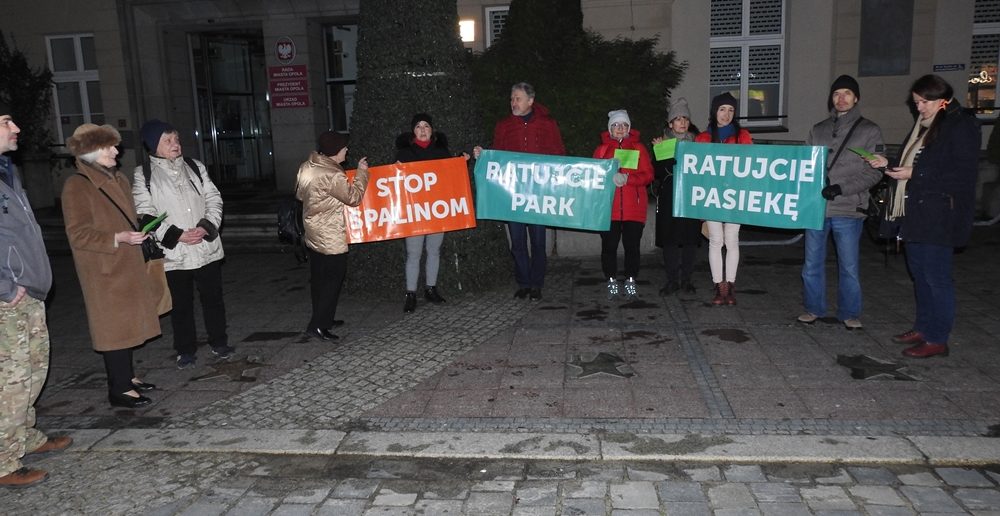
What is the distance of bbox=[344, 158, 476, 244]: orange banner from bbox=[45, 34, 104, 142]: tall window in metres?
12.4

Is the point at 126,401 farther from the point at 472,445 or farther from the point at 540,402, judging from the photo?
the point at 540,402

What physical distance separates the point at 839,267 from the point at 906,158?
110cm

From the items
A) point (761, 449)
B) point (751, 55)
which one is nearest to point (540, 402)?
point (761, 449)

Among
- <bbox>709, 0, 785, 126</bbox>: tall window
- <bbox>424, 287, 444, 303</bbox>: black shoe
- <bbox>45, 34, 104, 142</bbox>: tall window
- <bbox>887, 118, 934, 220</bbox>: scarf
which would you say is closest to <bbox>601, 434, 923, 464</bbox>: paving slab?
<bbox>887, 118, 934, 220</bbox>: scarf

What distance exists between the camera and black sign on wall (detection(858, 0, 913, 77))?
13438 millimetres

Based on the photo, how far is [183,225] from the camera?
226 inches

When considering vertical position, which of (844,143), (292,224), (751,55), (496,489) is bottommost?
(496,489)

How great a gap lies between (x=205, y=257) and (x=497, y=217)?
2815 mm

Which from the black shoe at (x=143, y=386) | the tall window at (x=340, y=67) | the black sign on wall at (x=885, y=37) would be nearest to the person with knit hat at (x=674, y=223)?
the black shoe at (x=143, y=386)

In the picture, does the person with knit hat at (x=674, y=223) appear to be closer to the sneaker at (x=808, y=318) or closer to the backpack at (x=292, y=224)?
the sneaker at (x=808, y=318)

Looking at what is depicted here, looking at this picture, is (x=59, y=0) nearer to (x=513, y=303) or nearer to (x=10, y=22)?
(x=10, y=22)

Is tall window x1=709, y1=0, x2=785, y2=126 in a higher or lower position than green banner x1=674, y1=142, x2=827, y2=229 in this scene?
higher

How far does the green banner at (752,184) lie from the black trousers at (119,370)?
485 centimetres

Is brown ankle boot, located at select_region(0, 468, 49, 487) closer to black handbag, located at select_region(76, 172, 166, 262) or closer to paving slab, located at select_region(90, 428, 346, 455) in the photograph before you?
paving slab, located at select_region(90, 428, 346, 455)
